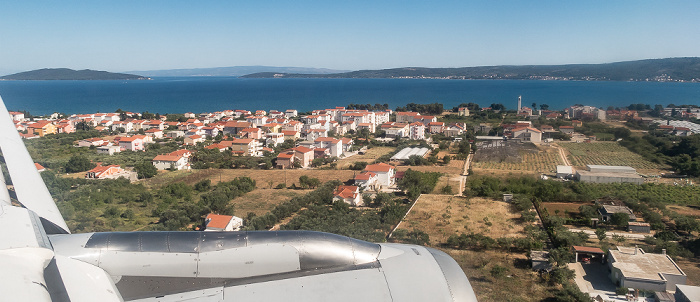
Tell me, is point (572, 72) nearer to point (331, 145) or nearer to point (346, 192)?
point (331, 145)

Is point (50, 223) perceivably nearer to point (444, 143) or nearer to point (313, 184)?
point (313, 184)

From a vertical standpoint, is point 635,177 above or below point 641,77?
below

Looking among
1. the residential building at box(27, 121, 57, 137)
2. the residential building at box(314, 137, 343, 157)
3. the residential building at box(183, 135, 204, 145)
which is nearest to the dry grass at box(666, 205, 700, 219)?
the residential building at box(314, 137, 343, 157)

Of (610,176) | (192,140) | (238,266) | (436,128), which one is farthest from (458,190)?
(192,140)

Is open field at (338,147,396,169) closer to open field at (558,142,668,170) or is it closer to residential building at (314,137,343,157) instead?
residential building at (314,137,343,157)

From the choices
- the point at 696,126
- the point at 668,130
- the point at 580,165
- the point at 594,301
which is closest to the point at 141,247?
the point at 594,301

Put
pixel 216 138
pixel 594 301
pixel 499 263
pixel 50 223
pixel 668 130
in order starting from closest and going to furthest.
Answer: pixel 50 223
pixel 594 301
pixel 499 263
pixel 668 130
pixel 216 138

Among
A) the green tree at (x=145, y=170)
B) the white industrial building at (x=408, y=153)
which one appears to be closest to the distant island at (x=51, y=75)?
the green tree at (x=145, y=170)
